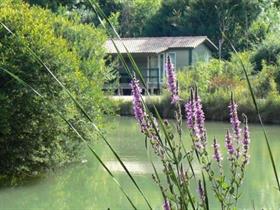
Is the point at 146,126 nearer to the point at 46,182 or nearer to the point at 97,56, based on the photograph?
the point at 46,182

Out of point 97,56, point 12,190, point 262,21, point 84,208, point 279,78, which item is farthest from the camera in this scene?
point 262,21

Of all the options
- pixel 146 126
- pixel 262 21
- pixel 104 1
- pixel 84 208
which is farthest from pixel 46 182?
pixel 104 1

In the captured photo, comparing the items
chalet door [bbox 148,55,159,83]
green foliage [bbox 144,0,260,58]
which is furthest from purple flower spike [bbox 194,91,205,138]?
green foliage [bbox 144,0,260,58]

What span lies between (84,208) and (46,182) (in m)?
1.84

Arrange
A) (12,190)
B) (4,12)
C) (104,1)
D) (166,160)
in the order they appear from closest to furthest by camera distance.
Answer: (166,160)
(12,190)
(4,12)
(104,1)

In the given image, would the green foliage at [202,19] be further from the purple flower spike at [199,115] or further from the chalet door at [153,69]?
the purple flower spike at [199,115]

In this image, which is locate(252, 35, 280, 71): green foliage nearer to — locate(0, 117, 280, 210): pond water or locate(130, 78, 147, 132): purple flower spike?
locate(0, 117, 280, 210): pond water

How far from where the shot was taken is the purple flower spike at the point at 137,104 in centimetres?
194

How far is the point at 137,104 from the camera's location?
1.97 metres

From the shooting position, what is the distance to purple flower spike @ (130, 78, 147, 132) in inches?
76.2

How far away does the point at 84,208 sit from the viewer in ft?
29.2

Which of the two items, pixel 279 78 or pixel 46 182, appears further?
pixel 279 78

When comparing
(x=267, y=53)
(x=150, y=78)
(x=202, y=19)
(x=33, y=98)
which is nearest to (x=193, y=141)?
(x=33, y=98)

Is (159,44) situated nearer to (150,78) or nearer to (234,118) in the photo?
(150,78)
